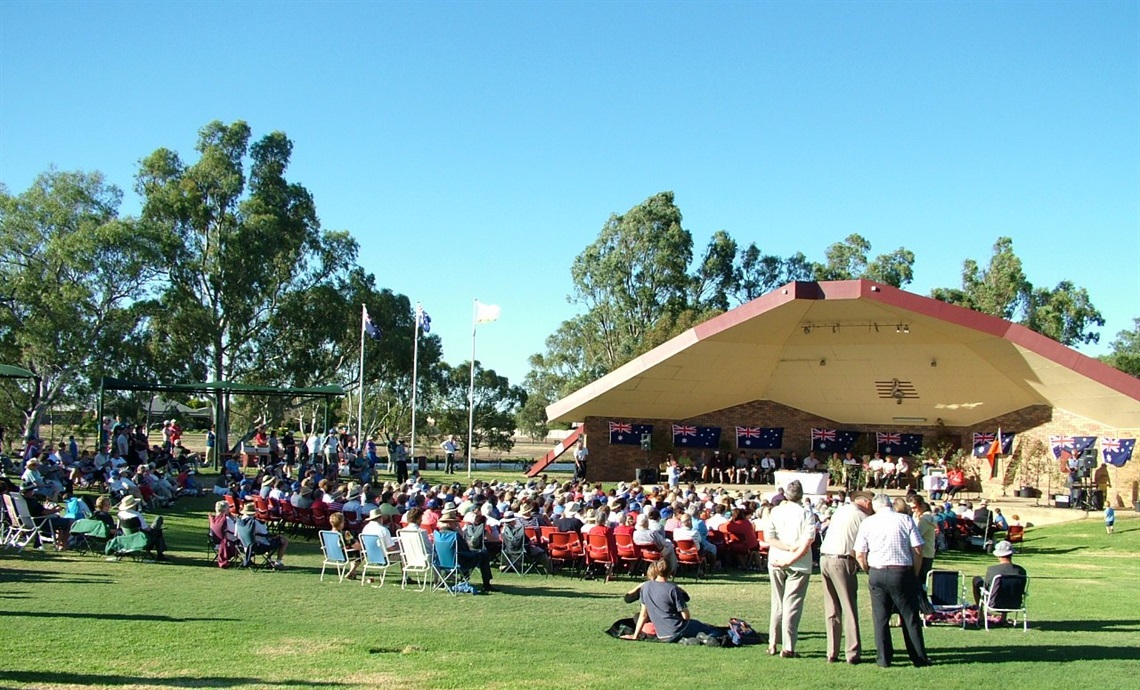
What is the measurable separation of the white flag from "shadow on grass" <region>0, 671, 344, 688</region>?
22478 millimetres

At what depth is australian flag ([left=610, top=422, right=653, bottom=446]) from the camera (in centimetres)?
2956

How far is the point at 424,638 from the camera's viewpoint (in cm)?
736

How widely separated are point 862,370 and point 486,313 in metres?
11.3

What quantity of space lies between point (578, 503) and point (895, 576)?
26.7 feet

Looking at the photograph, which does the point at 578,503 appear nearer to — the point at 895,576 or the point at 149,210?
the point at 895,576

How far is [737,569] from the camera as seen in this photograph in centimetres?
1314

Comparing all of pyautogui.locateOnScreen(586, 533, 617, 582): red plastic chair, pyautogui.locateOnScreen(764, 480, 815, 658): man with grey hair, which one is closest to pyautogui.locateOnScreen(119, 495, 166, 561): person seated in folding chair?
pyautogui.locateOnScreen(586, 533, 617, 582): red plastic chair

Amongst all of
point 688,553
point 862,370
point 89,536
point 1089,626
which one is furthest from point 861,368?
point 89,536

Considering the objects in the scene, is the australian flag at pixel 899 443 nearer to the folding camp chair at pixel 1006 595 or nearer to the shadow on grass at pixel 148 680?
the folding camp chair at pixel 1006 595

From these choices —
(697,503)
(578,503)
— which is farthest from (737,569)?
(578,503)

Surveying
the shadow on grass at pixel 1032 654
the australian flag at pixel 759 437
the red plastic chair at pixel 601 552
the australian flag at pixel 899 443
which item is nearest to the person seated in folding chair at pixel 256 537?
the red plastic chair at pixel 601 552

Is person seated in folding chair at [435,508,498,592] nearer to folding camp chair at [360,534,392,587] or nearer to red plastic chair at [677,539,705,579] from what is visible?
folding camp chair at [360,534,392,587]

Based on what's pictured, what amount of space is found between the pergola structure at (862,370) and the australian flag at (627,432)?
1.18ft

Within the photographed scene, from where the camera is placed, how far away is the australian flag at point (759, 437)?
100ft
